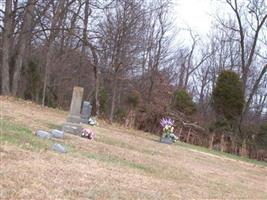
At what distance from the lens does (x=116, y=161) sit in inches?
444

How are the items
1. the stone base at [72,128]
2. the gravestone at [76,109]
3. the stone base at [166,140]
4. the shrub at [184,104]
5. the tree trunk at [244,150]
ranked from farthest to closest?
1. the shrub at [184,104]
2. the tree trunk at [244,150]
3. the stone base at [166,140]
4. the gravestone at [76,109]
5. the stone base at [72,128]

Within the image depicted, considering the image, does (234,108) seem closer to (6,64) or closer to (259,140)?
(259,140)

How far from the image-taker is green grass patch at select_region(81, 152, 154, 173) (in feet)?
35.7

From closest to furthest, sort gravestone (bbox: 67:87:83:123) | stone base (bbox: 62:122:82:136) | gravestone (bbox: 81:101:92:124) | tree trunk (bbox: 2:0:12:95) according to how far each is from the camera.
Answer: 1. stone base (bbox: 62:122:82:136)
2. gravestone (bbox: 67:87:83:123)
3. gravestone (bbox: 81:101:92:124)
4. tree trunk (bbox: 2:0:12:95)

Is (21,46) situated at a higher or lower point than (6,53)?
higher

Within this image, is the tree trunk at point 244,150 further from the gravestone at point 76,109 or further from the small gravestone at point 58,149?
the small gravestone at point 58,149

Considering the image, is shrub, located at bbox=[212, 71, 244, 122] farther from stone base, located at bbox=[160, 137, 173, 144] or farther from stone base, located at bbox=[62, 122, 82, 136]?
stone base, located at bbox=[62, 122, 82, 136]

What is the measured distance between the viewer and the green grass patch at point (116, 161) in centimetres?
1087

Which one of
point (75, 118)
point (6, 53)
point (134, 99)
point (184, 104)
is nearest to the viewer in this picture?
point (75, 118)

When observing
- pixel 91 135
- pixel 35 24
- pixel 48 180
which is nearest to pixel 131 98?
pixel 35 24

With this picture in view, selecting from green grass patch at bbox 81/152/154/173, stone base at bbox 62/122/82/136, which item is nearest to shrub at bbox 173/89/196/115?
stone base at bbox 62/122/82/136

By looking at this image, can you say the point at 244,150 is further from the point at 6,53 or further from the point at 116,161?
the point at 116,161

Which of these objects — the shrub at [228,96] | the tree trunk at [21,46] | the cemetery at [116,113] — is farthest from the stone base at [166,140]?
the shrub at [228,96]

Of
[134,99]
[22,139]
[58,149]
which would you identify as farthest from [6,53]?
[58,149]
